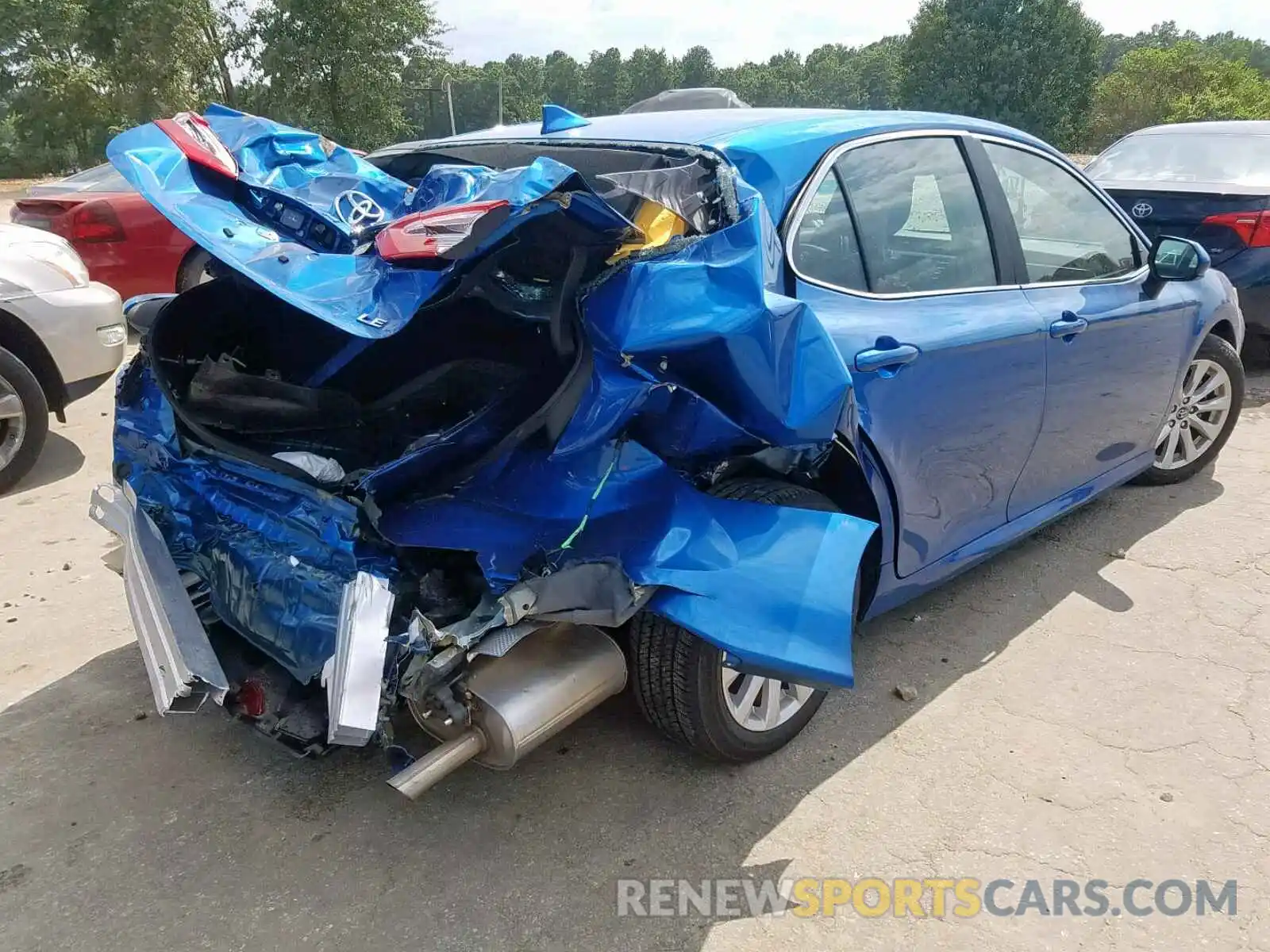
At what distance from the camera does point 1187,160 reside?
22.0 ft

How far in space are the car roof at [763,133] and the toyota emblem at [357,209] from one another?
26.7 inches

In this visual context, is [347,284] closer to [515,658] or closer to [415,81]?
[515,658]

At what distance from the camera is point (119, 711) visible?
9.40 feet

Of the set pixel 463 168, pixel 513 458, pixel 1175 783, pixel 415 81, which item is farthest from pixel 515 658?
pixel 415 81

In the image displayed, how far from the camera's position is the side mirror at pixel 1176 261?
12.0 feet

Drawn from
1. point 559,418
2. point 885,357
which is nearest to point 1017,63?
point 885,357

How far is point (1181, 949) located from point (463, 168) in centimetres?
260

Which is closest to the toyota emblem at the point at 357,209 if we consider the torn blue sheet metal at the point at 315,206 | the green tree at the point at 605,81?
the torn blue sheet metal at the point at 315,206

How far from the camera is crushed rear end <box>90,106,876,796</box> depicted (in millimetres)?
1989

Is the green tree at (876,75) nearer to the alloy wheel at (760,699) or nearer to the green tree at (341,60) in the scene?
the green tree at (341,60)

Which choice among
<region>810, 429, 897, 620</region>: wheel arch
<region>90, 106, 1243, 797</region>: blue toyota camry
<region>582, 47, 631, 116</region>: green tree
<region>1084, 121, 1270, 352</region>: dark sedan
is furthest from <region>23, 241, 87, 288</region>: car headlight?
<region>582, 47, 631, 116</region>: green tree

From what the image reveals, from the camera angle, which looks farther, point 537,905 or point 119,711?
point 119,711
